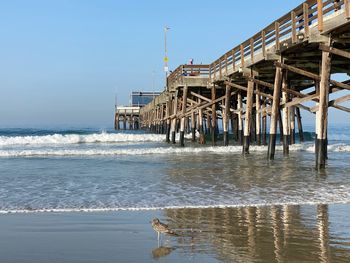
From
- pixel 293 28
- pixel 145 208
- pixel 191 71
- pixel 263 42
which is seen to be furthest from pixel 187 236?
pixel 191 71

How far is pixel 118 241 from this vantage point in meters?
5.52

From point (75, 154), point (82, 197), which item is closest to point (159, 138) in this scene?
point (75, 154)

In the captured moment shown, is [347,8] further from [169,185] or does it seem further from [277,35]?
[169,185]

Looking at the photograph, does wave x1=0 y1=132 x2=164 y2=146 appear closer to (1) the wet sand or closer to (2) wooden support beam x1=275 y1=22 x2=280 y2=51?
(2) wooden support beam x1=275 y1=22 x2=280 y2=51

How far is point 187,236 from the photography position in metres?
5.76

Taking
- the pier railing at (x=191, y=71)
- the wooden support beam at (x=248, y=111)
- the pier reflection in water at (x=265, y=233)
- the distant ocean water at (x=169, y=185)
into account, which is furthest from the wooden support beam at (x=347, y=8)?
the pier railing at (x=191, y=71)

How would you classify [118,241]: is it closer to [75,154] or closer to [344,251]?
[344,251]

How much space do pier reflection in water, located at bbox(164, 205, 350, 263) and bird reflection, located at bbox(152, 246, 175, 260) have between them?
0.10 meters

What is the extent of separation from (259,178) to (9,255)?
7.79 m

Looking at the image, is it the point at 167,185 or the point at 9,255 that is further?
the point at 167,185

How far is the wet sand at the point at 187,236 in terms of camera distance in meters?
4.88

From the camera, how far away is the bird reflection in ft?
16.1

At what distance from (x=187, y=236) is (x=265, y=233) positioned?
0.95 metres

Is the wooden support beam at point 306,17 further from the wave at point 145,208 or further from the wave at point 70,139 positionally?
the wave at point 70,139
